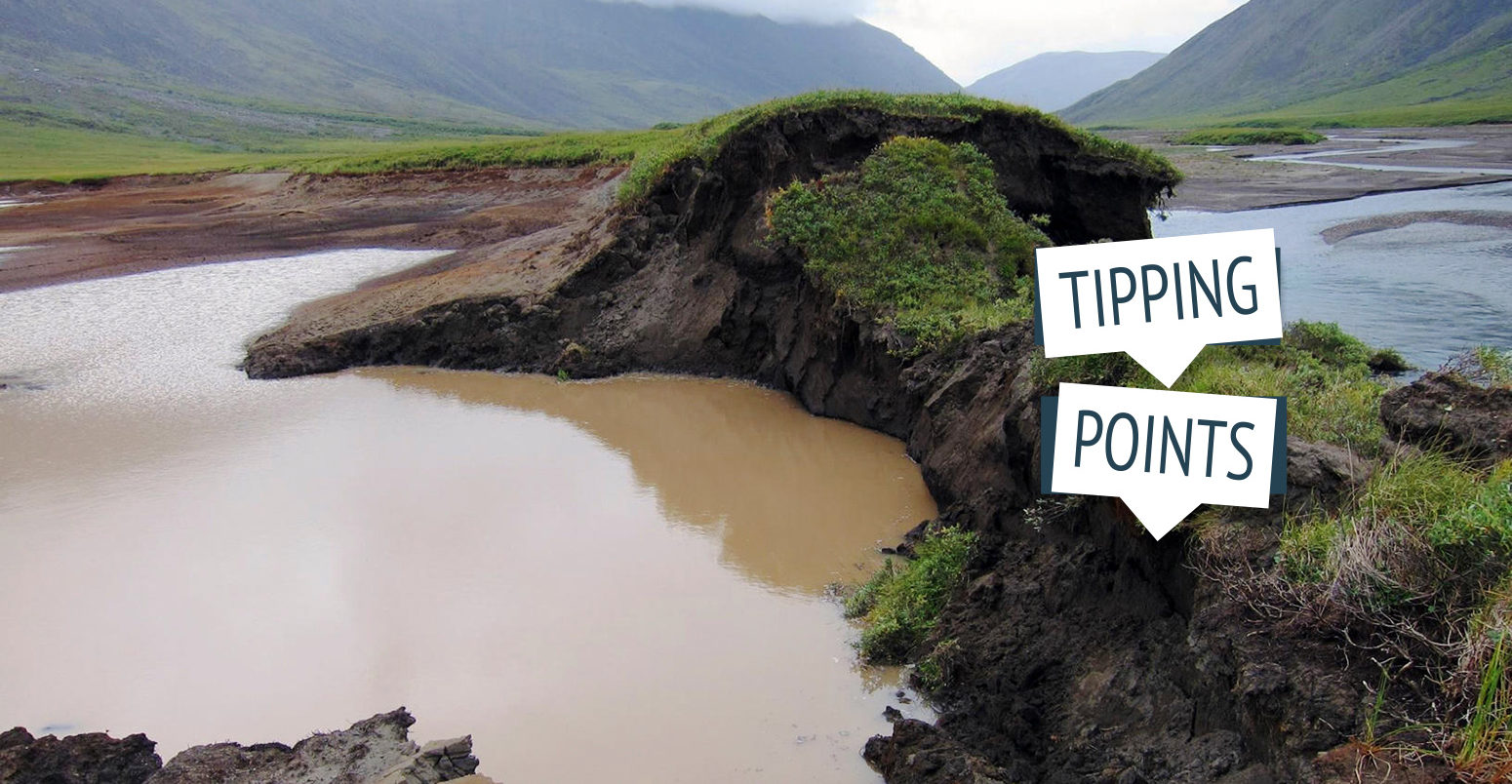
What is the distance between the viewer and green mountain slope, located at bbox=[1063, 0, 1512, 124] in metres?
77.4

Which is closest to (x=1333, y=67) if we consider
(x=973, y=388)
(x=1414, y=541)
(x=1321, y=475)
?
(x=973, y=388)

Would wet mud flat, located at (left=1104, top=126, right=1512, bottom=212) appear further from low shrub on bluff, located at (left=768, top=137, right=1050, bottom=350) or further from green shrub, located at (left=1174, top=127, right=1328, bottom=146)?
low shrub on bluff, located at (left=768, top=137, right=1050, bottom=350)

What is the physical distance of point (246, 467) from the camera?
11945mm

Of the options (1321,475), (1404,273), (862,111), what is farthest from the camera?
(1404,273)

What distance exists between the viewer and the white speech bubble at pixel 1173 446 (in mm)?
5109

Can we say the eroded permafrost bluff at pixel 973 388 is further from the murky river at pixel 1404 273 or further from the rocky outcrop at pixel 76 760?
the rocky outcrop at pixel 76 760

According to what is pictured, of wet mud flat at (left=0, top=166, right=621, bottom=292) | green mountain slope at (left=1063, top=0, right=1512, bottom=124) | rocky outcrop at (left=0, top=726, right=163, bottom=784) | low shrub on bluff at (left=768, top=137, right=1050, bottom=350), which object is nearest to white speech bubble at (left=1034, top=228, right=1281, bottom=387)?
rocky outcrop at (left=0, top=726, right=163, bottom=784)

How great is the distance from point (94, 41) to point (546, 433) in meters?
129

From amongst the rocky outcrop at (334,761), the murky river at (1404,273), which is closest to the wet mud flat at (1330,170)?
the murky river at (1404,273)

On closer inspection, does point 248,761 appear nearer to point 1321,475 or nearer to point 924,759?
point 924,759

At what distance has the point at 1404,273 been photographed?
18641 mm

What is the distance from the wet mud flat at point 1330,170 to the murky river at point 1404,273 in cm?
273

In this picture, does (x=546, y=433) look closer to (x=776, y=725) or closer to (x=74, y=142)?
(x=776, y=725)

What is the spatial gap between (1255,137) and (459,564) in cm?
5964
